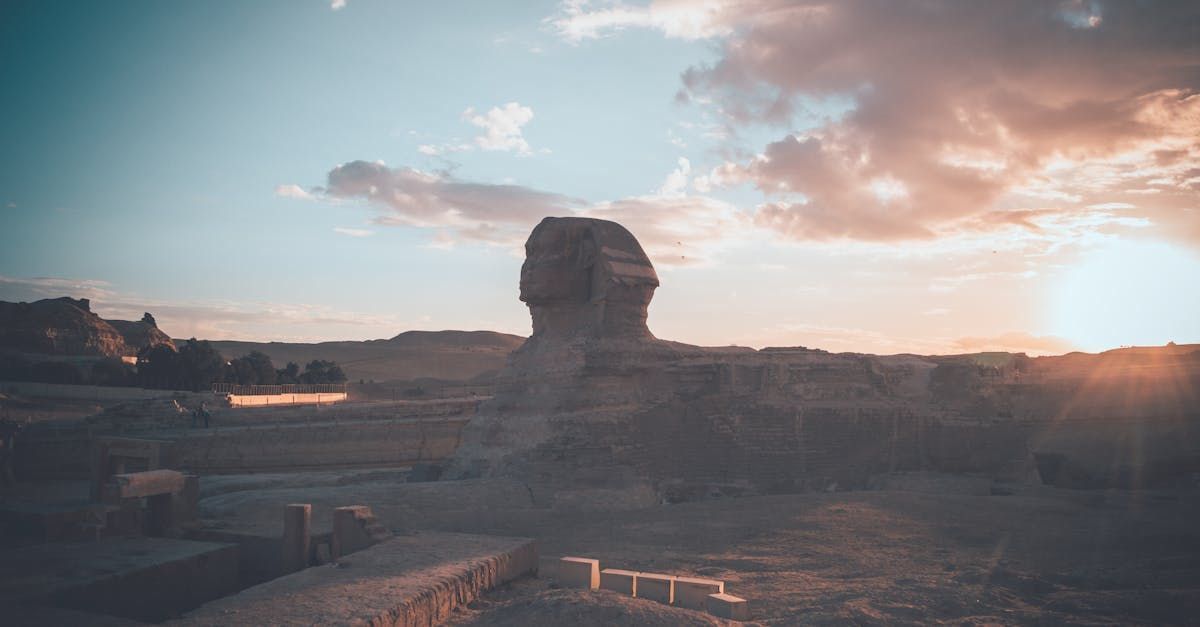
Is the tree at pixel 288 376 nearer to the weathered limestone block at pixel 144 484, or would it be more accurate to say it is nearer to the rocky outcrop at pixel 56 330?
the rocky outcrop at pixel 56 330

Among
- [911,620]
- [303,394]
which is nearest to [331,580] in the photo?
[911,620]

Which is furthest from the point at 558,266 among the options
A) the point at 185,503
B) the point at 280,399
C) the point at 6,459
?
the point at 280,399

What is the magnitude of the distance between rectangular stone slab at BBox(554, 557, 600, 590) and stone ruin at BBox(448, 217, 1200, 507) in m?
3.68

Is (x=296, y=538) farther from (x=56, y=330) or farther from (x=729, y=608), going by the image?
(x=56, y=330)

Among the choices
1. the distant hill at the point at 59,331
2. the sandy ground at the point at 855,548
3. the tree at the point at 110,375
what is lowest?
the sandy ground at the point at 855,548

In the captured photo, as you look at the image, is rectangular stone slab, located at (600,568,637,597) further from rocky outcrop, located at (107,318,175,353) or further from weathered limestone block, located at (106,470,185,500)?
rocky outcrop, located at (107,318,175,353)

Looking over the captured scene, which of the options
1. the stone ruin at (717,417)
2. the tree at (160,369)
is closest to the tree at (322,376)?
the tree at (160,369)

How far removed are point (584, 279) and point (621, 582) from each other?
260 inches

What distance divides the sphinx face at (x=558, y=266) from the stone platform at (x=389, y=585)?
16.4 feet

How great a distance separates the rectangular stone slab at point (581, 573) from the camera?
714cm

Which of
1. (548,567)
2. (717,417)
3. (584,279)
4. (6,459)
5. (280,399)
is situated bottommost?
(548,567)

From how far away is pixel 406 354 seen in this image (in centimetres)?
6100

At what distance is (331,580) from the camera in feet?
21.2

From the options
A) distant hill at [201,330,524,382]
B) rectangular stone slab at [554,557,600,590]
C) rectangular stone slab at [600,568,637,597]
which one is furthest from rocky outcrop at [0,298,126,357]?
rectangular stone slab at [600,568,637,597]
